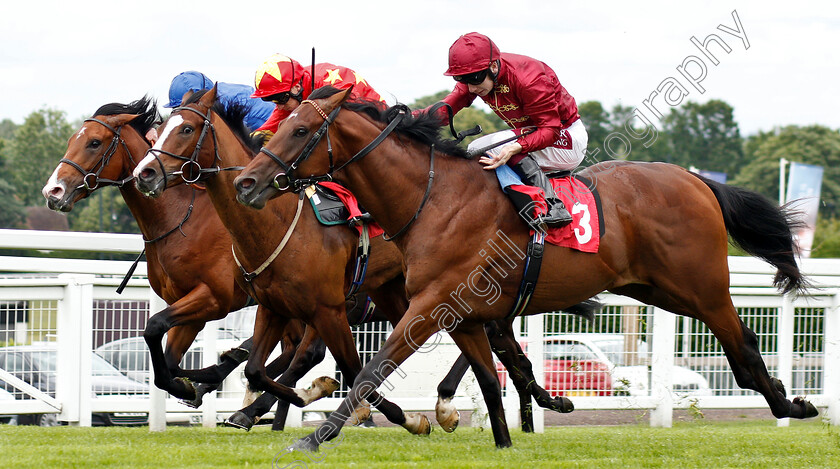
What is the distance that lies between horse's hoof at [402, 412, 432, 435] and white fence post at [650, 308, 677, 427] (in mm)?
2368

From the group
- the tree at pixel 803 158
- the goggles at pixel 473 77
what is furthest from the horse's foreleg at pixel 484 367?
the tree at pixel 803 158

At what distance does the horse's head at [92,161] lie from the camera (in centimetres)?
578

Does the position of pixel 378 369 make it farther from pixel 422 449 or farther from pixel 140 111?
pixel 140 111

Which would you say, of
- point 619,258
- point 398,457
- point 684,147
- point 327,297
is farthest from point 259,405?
point 684,147

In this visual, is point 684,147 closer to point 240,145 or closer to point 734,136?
point 734,136

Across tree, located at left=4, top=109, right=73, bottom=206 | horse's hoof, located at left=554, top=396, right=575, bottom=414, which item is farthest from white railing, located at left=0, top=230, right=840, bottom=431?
tree, located at left=4, top=109, right=73, bottom=206

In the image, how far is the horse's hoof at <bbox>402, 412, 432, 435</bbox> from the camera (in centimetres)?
607

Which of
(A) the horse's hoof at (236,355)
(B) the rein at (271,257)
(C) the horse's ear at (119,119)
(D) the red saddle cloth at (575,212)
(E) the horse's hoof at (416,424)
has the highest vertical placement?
(C) the horse's ear at (119,119)

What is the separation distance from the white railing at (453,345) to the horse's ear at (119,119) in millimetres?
945

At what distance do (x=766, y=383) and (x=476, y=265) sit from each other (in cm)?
195

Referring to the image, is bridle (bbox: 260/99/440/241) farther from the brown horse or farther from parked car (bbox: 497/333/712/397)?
parked car (bbox: 497/333/712/397)

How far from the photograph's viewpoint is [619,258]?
17.6 feet

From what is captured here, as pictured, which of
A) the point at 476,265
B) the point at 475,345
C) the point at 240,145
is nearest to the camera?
the point at 476,265

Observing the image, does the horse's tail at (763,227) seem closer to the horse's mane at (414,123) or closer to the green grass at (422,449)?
the green grass at (422,449)
